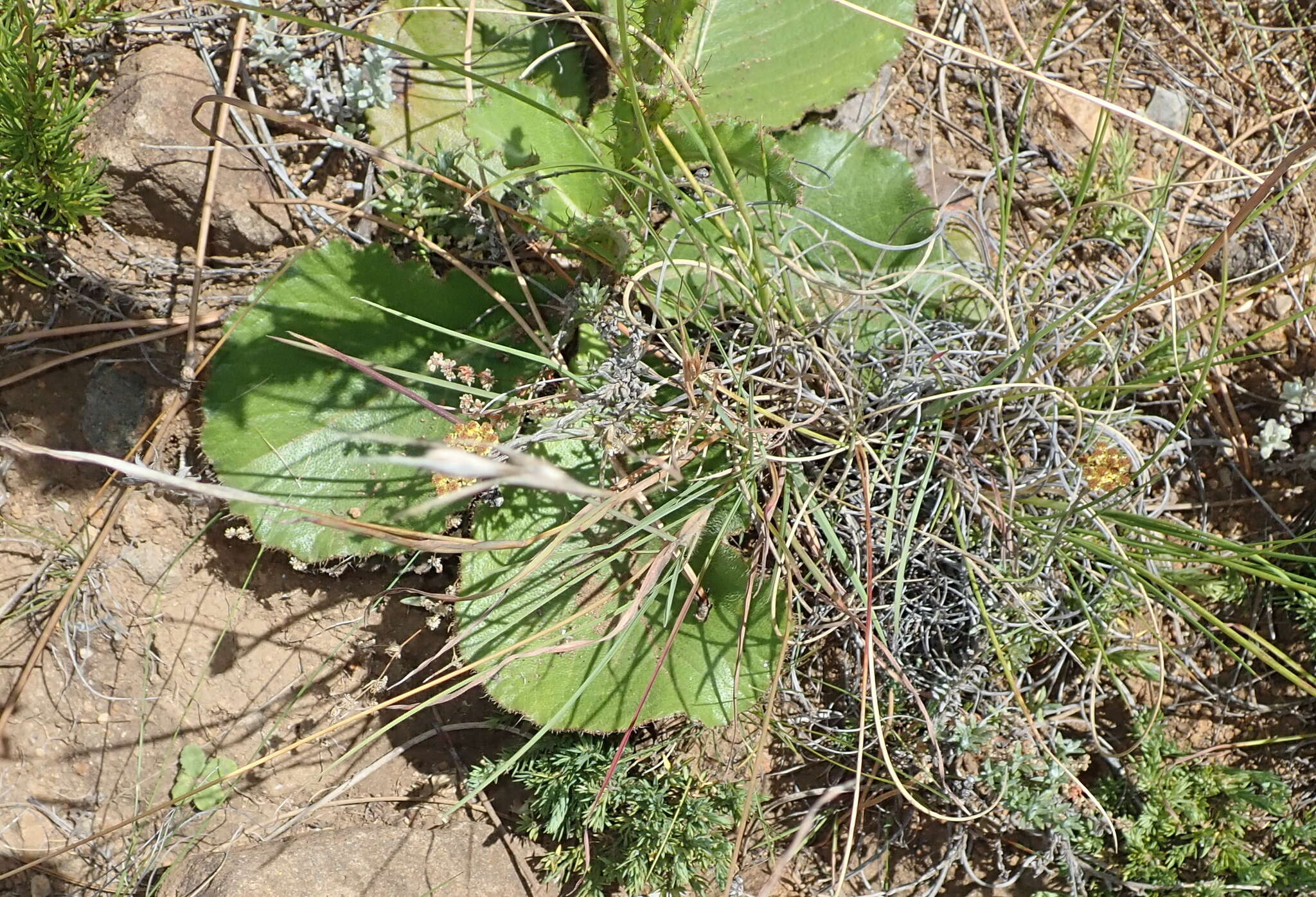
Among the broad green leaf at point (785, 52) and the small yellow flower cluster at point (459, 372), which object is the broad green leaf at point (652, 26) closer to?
the broad green leaf at point (785, 52)

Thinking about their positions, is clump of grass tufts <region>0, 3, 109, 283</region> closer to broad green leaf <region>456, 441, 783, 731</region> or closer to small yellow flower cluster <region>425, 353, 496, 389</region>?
small yellow flower cluster <region>425, 353, 496, 389</region>

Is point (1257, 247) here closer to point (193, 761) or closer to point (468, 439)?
point (468, 439)

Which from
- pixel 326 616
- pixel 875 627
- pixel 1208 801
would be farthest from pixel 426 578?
pixel 1208 801

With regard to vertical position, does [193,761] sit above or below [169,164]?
below

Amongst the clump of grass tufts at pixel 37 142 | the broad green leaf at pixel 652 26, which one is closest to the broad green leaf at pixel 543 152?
the broad green leaf at pixel 652 26

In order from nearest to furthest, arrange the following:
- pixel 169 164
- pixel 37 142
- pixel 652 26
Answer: pixel 652 26 → pixel 37 142 → pixel 169 164

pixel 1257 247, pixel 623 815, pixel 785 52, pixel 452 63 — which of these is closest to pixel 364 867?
pixel 623 815

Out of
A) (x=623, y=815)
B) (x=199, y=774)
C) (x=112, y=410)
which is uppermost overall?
(x=112, y=410)
